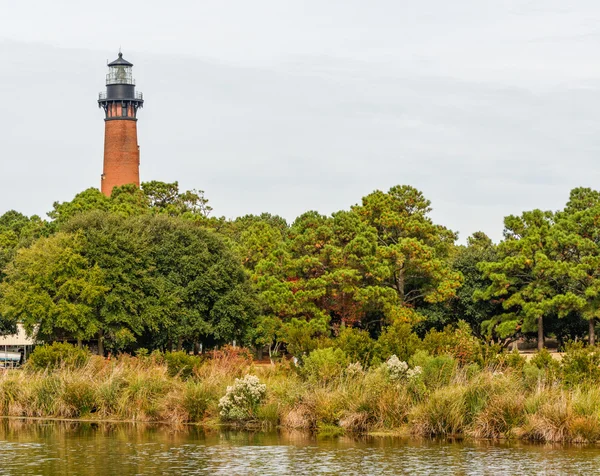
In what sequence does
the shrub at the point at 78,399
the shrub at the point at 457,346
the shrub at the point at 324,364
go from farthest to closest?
the shrub at the point at 78,399, the shrub at the point at 457,346, the shrub at the point at 324,364

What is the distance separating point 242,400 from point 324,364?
2856mm

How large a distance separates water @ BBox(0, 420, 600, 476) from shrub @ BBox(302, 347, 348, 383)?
2465mm

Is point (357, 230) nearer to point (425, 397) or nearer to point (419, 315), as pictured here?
point (419, 315)

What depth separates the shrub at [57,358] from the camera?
1618 inches

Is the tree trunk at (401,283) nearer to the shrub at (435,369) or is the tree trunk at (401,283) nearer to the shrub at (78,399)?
the shrub at (78,399)

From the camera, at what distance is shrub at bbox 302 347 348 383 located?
114 ft

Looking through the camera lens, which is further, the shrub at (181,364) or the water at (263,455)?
the shrub at (181,364)

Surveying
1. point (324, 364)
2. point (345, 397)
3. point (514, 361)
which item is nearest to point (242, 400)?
point (324, 364)

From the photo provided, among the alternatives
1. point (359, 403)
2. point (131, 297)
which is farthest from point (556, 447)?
point (131, 297)

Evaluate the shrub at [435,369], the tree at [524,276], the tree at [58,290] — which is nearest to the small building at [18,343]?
the tree at [58,290]

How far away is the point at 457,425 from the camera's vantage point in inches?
1249

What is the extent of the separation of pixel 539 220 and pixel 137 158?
47.5 metres

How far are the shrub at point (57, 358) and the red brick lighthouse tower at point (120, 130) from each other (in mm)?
63028

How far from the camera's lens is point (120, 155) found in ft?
348
